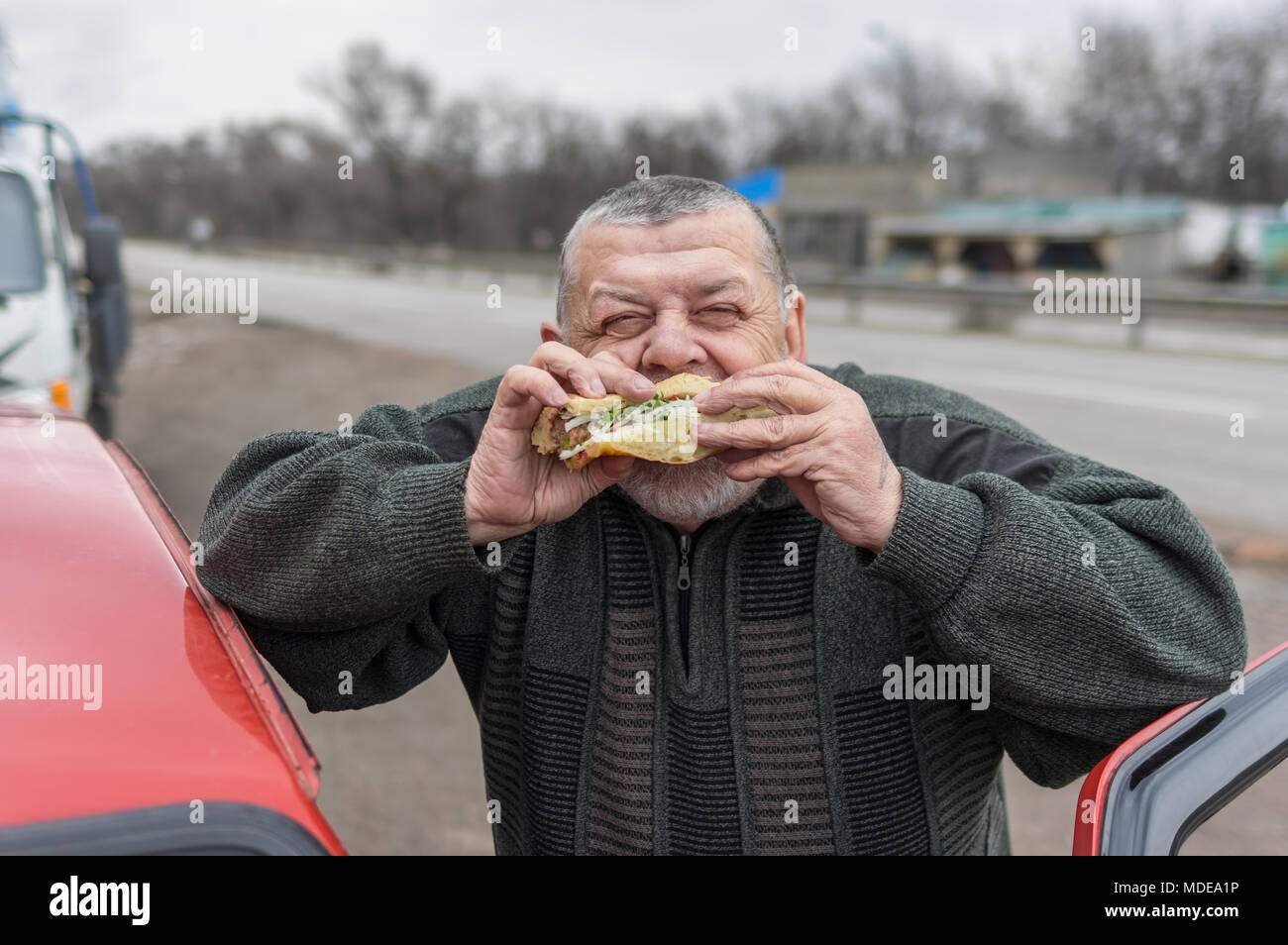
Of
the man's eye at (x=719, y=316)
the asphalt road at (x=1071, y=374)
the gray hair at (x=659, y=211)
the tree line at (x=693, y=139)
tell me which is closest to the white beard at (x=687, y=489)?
the man's eye at (x=719, y=316)

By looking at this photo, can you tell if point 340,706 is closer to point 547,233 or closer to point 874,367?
point 874,367

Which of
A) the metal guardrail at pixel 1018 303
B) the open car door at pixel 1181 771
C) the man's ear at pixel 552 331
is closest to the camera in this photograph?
the open car door at pixel 1181 771

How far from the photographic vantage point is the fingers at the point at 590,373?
6.52ft

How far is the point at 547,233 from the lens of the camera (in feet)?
164

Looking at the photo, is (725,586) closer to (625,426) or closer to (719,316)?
(625,426)

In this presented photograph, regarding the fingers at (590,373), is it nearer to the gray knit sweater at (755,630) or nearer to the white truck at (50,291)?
the gray knit sweater at (755,630)

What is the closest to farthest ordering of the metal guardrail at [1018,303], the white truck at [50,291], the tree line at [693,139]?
the white truck at [50,291] < the metal guardrail at [1018,303] < the tree line at [693,139]

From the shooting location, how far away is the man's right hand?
2000 millimetres

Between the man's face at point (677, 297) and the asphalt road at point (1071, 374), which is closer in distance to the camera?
the man's face at point (677, 297)

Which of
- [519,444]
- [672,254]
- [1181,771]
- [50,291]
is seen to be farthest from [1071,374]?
[1181,771]

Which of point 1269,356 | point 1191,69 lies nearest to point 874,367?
point 1269,356

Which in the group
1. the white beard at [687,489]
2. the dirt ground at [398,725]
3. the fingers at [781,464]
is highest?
the fingers at [781,464]

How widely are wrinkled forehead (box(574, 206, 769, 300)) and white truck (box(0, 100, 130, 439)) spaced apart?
5414 millimetres

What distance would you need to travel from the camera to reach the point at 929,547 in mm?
1812
